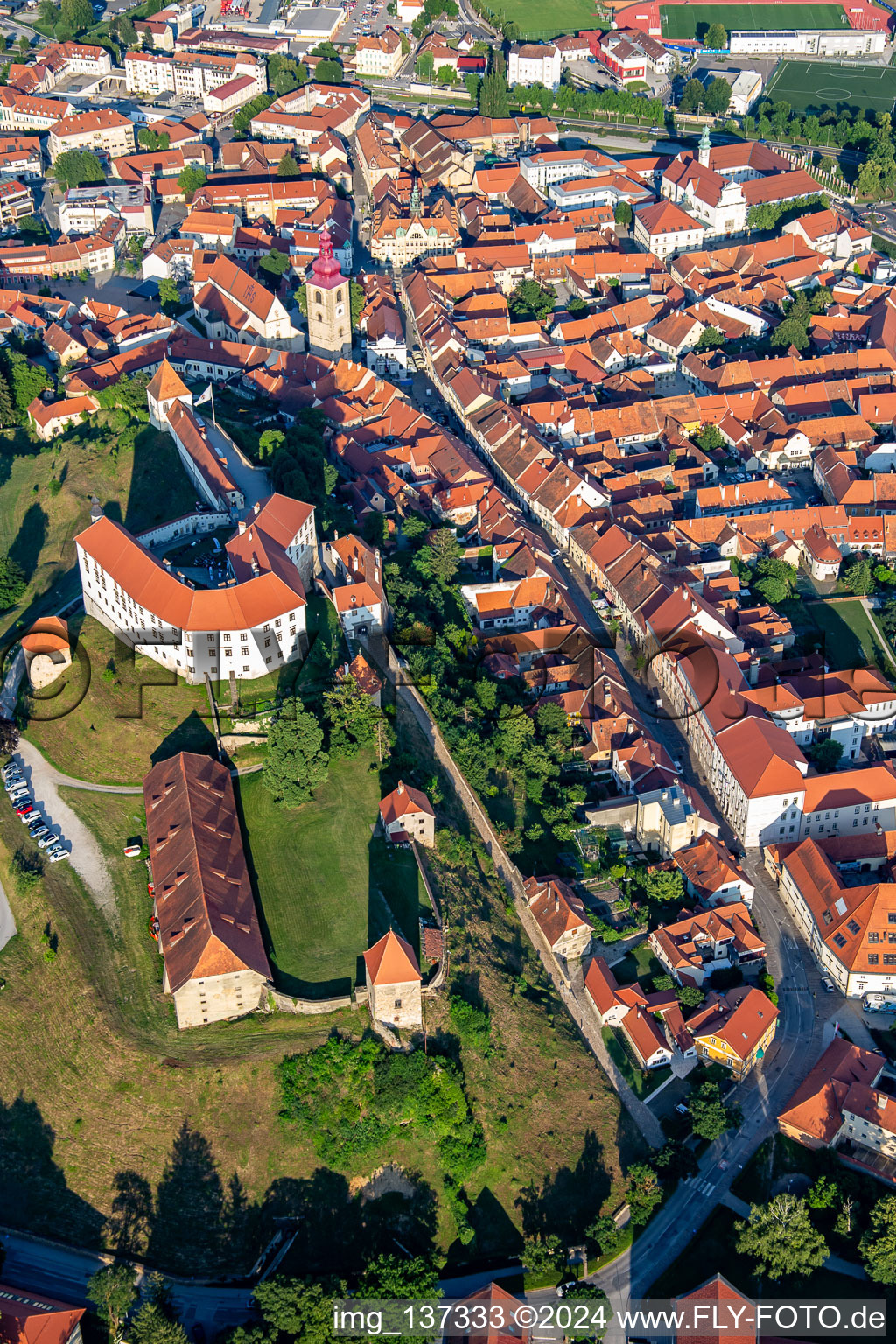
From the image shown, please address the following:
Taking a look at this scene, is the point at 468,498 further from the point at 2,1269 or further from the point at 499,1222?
the point at 2,1269

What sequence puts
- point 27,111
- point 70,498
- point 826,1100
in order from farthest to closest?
point 27,111 < point 70,498 < point 826,1100

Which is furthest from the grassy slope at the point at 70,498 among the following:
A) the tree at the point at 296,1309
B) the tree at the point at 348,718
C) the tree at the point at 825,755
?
the tree at the point at 825,755

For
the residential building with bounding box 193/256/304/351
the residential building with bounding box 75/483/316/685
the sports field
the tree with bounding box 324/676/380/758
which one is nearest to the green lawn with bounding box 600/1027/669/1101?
the tree with bounding box 324/676/380/758

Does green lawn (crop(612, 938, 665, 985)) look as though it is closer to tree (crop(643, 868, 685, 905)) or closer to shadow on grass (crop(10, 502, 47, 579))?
tree (crop(643, 868, 685, 905))

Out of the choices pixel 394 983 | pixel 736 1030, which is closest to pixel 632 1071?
pixel 736 1030

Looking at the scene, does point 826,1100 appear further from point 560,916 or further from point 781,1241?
point 560,916

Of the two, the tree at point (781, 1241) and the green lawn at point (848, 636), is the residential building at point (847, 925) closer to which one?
the tree at point (781, 1241)
